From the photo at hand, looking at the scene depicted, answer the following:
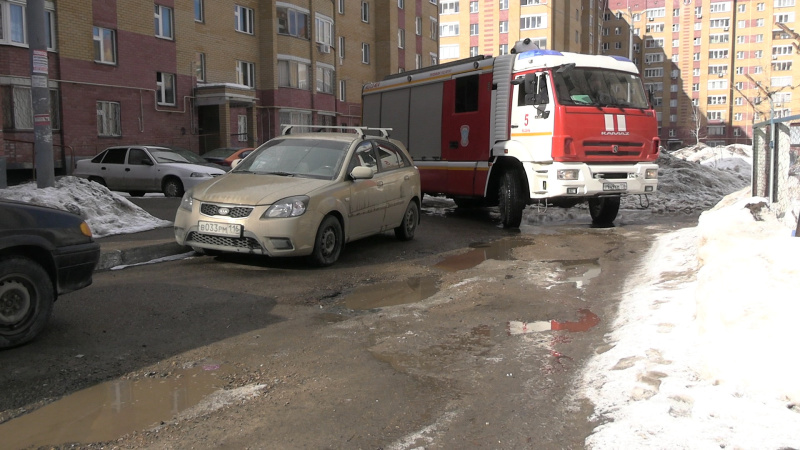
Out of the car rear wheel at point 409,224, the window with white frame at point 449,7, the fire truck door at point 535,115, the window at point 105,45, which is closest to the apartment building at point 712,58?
the window with white frame at point 449,7

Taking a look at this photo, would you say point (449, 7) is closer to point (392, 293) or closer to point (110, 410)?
point (392, 293)

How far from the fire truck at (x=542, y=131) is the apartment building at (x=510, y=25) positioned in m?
59.0

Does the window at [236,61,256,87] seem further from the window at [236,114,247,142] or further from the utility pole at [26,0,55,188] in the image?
the utility pole at [26,0,55,188]

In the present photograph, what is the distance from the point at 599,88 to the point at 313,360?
9.33 m

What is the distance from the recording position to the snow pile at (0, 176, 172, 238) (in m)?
10.6

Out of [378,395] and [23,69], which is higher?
[23,69]

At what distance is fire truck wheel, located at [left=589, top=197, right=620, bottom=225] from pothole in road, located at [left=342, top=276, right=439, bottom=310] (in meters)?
6.95

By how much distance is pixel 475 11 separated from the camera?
3044 inches

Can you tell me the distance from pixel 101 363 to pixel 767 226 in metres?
6.14

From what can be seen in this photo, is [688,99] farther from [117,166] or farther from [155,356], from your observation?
[155,356]

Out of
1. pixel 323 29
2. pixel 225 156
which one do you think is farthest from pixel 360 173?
pixel 323 29

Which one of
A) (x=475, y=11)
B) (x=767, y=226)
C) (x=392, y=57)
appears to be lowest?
(x=767, y=226)

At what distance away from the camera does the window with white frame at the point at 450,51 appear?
260 feet

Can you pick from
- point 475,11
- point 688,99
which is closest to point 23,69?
point 475,11
